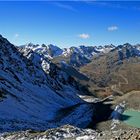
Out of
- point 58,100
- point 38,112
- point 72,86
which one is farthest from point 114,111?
point 72,86

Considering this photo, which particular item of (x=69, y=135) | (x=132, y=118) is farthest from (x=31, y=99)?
(x=69, y=135)

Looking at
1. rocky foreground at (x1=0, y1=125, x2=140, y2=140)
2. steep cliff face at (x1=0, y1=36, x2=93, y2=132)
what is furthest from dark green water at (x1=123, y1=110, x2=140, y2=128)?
rocky foreground at (x1=0, y1=125, x2=140, y2=140)

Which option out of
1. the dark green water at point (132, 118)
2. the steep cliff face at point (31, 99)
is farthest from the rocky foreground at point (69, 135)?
the dark green water at point (132, 118)

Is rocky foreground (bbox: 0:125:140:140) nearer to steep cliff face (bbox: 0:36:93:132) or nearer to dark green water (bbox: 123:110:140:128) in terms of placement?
steep cliff face (bbox: 0:36:93:132)

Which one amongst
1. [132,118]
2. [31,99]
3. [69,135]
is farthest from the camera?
[31,99]

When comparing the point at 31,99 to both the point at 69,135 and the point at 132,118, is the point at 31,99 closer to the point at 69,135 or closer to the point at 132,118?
the point at 132,118

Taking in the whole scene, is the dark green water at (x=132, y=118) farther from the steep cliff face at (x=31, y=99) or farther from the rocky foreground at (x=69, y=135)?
the rocky foreground at (x=69, y=135)

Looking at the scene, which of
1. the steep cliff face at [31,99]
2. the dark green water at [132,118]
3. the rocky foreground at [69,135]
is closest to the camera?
the rocky foreground at [69,135]
